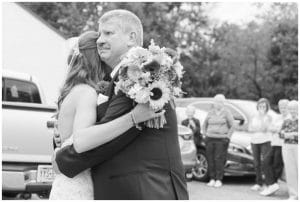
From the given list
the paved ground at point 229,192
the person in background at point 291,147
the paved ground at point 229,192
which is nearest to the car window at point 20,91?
the paved ground at point 229,192

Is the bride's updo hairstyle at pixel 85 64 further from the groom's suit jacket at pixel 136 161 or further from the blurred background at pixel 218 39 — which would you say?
the blurred background at pixel 218 39

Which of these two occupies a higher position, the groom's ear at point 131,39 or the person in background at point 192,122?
the groom's ear at point 131,39

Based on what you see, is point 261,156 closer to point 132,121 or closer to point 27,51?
point 132,121

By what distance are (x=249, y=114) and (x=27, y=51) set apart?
1202 centimetres

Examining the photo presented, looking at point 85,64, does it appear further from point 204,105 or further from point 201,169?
point 204,105

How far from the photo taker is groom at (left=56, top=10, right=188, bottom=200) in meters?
2.67

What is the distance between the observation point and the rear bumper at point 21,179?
6.69 metres

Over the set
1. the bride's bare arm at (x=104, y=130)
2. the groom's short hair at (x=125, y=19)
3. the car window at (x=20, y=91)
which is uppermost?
the groom's short hair at (x=125, y=19)

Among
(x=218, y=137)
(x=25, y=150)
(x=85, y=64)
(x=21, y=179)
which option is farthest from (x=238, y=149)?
(x=85, y=64)

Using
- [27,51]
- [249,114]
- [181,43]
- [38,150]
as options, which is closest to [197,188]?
[249,114]

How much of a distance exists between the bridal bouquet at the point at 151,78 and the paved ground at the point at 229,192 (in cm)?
692

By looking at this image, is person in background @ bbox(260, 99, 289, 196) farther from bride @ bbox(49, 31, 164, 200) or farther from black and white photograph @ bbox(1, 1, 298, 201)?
bride @ bbox(49, 31, 164, 200)

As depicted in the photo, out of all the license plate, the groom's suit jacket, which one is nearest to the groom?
the groom's suit jacket

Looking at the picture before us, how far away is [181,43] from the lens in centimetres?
3953
